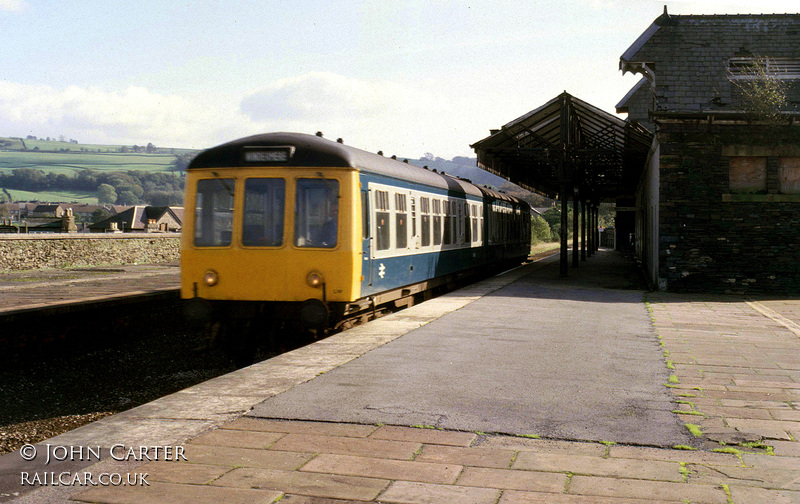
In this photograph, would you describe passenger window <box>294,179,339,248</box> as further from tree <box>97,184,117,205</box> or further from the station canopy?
tree <box>97,184,117,205</box>

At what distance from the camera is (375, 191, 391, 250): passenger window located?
416 inches

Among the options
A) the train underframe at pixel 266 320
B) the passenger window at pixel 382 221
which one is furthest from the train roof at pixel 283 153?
the train underframe at pixel 266 320

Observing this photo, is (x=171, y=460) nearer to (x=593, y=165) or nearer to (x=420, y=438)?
(x=420, y=438)

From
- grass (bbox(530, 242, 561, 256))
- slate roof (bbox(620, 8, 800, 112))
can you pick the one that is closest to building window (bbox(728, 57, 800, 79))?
slate roof (bbox(620, 8, 800, 112))

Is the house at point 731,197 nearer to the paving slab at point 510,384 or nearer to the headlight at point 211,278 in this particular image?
the paving slab at point 510,384

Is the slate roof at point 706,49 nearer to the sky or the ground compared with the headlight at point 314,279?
nearer to the sky

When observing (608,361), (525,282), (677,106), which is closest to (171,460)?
(608,361)

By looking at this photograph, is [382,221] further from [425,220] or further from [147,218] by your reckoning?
Answer: [147,218]

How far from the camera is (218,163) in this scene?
9.74m

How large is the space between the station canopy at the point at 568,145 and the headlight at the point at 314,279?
10.4 meters

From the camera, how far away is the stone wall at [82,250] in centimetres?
→ 2209

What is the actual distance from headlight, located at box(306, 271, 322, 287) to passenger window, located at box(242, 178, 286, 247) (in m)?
0.58

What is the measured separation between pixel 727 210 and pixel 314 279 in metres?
9.54

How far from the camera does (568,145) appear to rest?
65.0 ft
